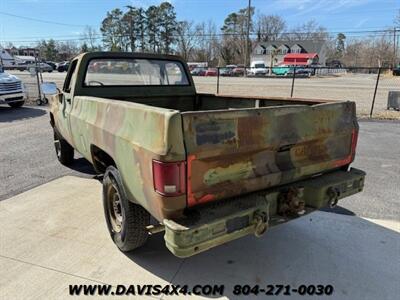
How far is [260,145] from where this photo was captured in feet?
8.25

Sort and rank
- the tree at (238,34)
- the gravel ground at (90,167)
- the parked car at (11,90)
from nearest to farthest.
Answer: the gravel ground at (90,167) → the parked car at (11,90) → the tree at (238,34)

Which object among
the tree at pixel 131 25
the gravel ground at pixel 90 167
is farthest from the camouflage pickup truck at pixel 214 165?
the tree at pixel 131 25

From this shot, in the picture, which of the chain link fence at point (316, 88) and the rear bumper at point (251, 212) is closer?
the rear bumper at point (251, 212)

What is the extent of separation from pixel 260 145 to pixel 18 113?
12.1 metres

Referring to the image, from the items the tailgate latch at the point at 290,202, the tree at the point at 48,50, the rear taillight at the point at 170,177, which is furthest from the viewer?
the tree at the point at 48,50

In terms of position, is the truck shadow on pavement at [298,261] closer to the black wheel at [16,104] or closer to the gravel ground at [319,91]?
the gravel ground at [319,91]

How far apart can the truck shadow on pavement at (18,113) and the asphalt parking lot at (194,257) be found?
284 inches

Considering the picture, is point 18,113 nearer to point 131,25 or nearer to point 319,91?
point 319,91

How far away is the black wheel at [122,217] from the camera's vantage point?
114 inches

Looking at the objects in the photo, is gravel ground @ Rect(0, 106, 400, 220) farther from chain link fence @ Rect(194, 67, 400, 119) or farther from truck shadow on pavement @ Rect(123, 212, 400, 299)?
chain link fence @ Rect(194, 67, 400, 119)

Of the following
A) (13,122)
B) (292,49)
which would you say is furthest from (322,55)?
(13,122)

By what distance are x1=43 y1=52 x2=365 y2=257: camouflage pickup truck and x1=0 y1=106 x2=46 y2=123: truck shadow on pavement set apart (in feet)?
29.1

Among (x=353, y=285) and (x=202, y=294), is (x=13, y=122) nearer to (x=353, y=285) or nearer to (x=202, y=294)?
(x=202, y=294)

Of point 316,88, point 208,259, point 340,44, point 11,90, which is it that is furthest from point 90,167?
point 340,44
